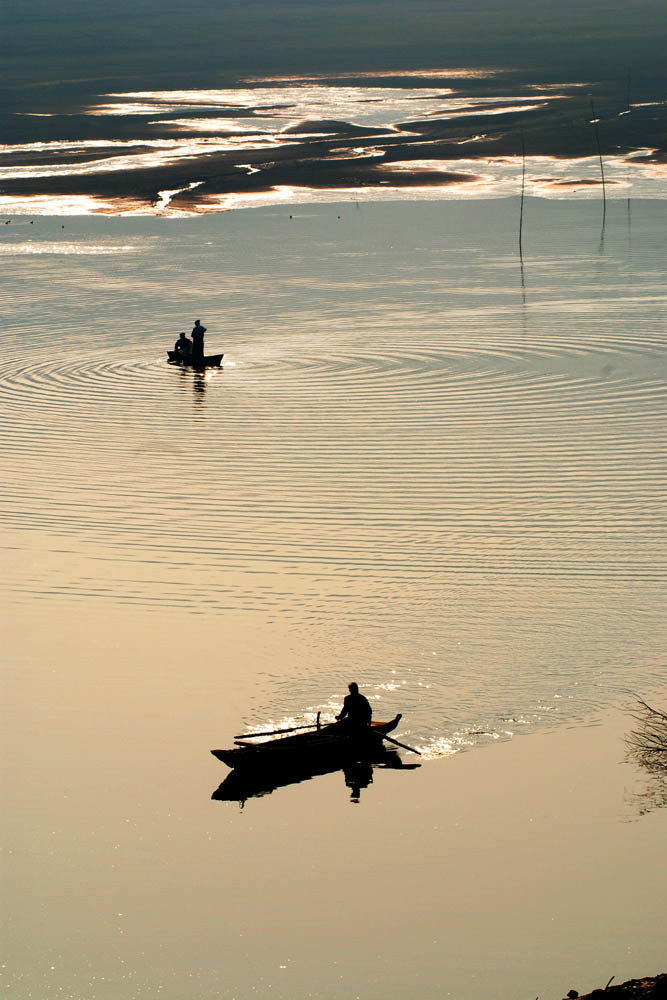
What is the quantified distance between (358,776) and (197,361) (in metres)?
20.2

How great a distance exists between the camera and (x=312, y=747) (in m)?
15.9

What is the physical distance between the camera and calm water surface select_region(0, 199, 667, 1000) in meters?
14.0

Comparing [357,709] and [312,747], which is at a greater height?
[357,709]

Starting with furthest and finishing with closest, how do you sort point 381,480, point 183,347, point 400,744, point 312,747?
point 183,347 < point 381,480 < point 400,744 < point 312,747

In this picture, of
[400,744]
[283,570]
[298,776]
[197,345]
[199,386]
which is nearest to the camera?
[298,776]

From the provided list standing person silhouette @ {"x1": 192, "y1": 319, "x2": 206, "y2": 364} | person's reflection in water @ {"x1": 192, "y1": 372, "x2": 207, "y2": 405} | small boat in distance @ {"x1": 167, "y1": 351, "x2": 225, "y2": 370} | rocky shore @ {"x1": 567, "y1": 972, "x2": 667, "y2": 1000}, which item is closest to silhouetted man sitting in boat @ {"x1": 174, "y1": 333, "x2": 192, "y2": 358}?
small boat in distance @ {"x1": 167, "y1": 351, "x2": 225, "y2": 370}

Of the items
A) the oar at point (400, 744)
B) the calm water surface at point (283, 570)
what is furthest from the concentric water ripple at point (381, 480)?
the oar at point (400, 744)

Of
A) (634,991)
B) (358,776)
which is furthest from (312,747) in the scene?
(634,991)

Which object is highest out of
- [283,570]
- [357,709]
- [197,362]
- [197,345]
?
[197,345]

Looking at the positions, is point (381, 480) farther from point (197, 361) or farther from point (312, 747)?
point (312, 747)

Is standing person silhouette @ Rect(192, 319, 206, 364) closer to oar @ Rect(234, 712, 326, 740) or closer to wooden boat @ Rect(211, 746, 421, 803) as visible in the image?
oar @ Rect(234, 712, 326, 740)

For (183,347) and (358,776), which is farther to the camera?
(183,347)

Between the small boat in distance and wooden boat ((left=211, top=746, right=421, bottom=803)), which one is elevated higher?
the small boat in distance

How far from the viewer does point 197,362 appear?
34.9m
